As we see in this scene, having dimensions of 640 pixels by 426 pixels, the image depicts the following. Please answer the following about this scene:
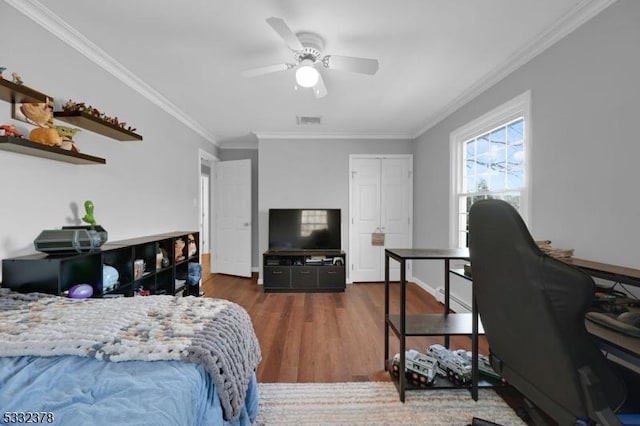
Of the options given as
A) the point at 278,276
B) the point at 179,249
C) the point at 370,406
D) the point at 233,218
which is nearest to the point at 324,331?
the point at 370,406

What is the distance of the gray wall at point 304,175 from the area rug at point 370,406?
2.82 m

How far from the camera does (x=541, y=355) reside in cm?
91

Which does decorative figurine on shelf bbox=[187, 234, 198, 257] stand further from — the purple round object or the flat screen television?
the purple round object

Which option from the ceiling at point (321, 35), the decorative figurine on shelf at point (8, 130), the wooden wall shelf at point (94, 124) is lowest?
the decorative figurine on shelf at point (8, 130)

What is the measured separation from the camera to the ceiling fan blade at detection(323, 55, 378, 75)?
1935mm

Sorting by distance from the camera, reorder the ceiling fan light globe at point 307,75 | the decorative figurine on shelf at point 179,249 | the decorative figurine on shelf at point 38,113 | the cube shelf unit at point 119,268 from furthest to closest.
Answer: the decorative figurine on shelf at point 179,249 → the ceiling fan light globe at point 307,75 → the decorative figurine on shelf at point 38,113 → the cube shelf unit at point 119,268

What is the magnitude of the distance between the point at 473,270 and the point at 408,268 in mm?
3522

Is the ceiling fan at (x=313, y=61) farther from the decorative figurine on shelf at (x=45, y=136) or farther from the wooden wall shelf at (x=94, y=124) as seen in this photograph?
the decorative figurine on shelf at (x=45, y=136)

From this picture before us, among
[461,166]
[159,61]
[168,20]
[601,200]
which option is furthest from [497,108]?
[159,61]

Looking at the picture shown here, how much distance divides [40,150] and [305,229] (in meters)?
A: 3.09

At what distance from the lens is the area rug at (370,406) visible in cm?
152

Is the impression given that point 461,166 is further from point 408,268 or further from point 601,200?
point 408,268

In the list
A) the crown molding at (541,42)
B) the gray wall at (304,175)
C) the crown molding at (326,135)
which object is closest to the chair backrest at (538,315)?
the crown molding at (541,42)

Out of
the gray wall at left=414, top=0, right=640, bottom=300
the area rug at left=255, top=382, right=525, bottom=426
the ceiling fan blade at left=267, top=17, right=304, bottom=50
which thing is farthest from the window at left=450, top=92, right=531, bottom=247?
the ceiling fan blade at left=267, top=17, right=304, bottom=50
